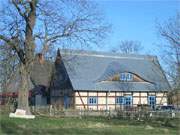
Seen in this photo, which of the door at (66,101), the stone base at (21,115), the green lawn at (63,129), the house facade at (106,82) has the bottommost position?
the green lawn at (63,129)

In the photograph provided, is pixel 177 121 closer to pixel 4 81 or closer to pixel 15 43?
pixel 15 43

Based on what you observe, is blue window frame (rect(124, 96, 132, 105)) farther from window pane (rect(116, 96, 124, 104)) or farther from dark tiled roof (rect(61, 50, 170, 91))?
dark tiled roof (rect(61, 50, 170, 91))

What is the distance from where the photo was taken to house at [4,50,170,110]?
61188mm

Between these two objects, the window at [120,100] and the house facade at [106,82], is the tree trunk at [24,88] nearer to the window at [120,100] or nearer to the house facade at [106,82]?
the house facade at [106,82]

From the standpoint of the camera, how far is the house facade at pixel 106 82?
6112cm

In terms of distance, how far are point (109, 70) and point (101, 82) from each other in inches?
125

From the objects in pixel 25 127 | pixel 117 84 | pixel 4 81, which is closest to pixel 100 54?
pixel 117 84

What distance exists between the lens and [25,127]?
28250mm

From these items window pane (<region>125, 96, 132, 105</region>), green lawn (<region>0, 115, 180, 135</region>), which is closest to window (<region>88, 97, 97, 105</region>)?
window pane (<region>125, 96, 132, 105</region>)

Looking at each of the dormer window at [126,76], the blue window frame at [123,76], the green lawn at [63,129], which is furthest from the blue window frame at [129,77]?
the green lawn at [63,129]

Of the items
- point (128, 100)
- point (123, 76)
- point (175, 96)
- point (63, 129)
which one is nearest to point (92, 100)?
point (128, 100)

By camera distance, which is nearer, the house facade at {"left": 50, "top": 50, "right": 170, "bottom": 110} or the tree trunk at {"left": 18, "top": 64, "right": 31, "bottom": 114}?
the tree trunk at {"left": 18, "top": 64, "right": 31, "bottom": 114}

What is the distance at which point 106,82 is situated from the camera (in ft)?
210

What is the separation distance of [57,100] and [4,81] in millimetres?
15181
